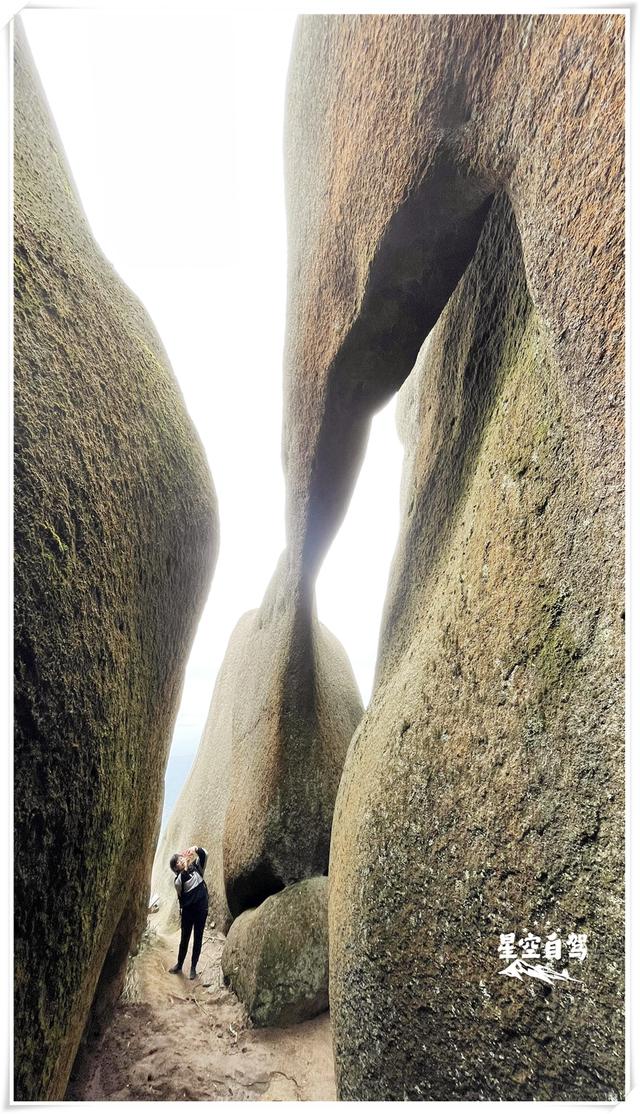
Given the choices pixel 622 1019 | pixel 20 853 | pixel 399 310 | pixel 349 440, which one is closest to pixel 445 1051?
pixel 622 1019

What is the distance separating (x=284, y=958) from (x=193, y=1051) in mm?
957

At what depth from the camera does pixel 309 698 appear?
19.2ft

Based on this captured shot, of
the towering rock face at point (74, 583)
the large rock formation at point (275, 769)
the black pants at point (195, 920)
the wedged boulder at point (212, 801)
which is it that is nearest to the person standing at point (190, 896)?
the black pants at point (195, 920)

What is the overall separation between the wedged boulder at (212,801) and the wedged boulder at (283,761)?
1.89 feet

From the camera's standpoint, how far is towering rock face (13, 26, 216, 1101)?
5.99 ft

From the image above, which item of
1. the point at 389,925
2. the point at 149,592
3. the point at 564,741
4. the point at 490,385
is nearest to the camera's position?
the point at 564,741

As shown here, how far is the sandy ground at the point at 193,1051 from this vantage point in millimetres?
3055

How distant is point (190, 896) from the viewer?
4.28 metres

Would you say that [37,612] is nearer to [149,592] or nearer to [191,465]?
[149,592]

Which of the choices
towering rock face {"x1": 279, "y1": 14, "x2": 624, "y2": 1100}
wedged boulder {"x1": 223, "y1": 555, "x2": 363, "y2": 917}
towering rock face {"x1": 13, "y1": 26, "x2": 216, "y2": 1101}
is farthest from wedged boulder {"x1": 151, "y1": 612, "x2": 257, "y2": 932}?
towering rock face {"x1": 279, "y1": 14, "x2": 624, "y2": 1100}

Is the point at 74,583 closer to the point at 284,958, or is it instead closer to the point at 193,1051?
the point at 193,1051

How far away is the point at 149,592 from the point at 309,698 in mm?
3471

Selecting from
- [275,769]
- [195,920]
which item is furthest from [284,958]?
[275,769]

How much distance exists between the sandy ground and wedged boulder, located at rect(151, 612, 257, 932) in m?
1.36
